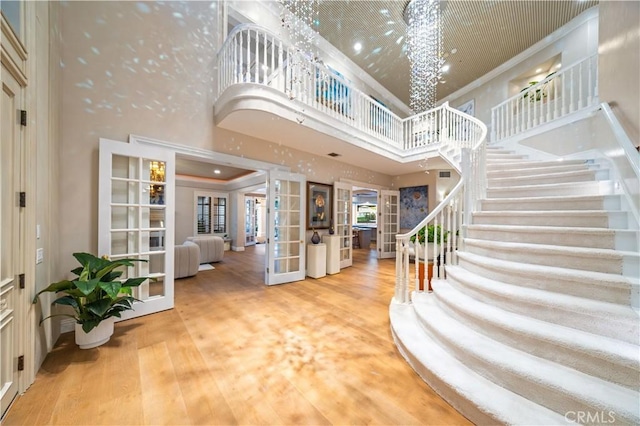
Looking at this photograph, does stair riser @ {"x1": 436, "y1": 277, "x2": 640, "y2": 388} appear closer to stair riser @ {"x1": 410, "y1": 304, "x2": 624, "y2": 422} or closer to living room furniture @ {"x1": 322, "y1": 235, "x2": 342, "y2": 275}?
stair riser @ {"x1": 410, "y1": 304, "x2": 624, "y2": 422}

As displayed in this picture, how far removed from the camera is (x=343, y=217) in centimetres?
540

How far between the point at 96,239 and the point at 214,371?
6.83 feet

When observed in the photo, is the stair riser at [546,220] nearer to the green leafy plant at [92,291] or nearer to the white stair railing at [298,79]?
the white stair railing at [298,79]

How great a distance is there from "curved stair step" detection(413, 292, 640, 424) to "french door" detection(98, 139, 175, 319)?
3.07 metres

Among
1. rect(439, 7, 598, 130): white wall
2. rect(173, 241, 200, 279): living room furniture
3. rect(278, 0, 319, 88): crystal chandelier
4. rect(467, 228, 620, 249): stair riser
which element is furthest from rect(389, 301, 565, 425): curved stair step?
rect(439, 7, 598, 130): white wall

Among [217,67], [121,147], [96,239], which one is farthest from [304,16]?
[96,239]

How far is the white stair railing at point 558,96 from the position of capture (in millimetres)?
3573

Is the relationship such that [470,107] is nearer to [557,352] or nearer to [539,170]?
[539,170]

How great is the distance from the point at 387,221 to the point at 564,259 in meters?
5.10

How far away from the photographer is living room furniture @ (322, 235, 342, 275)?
463 centimetres

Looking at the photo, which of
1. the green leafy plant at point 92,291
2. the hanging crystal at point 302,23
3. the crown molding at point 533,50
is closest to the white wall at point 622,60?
the crown molding at point 533,50

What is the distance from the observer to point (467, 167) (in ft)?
9.25

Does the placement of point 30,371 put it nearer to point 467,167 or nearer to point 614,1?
point 467,167

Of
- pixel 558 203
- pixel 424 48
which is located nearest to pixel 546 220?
pixel 558 203
